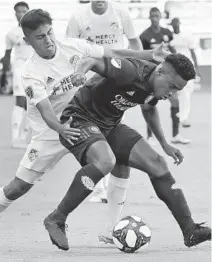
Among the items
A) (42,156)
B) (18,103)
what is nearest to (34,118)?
(42,156)

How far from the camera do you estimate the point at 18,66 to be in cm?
1395

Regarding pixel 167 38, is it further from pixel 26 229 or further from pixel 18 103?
pixel 26 229

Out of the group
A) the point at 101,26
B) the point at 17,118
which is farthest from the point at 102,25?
the point at 17,118

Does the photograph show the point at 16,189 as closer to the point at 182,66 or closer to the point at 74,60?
the point at 74,60

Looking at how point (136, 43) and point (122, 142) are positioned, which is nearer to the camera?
point (122, 142)

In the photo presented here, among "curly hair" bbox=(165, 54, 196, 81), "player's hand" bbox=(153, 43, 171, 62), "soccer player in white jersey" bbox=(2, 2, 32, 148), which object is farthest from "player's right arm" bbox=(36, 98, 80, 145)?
"soccer player in white jersey" bbox=(2, 2, 32, 148)

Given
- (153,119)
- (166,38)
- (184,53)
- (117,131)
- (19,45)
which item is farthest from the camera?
(184,53)

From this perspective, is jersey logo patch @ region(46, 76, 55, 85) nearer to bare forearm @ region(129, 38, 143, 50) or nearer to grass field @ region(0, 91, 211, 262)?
grass field @ region(0, 91, 211, 262)

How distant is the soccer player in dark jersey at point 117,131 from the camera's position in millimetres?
6520

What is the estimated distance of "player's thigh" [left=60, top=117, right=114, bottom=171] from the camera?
6492mm

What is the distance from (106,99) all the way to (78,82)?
28 centimetres

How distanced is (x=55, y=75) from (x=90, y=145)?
0.78 meters

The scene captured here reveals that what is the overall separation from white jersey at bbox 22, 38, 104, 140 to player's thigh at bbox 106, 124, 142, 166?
1.83ft

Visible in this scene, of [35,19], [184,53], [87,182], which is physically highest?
[35,19]
